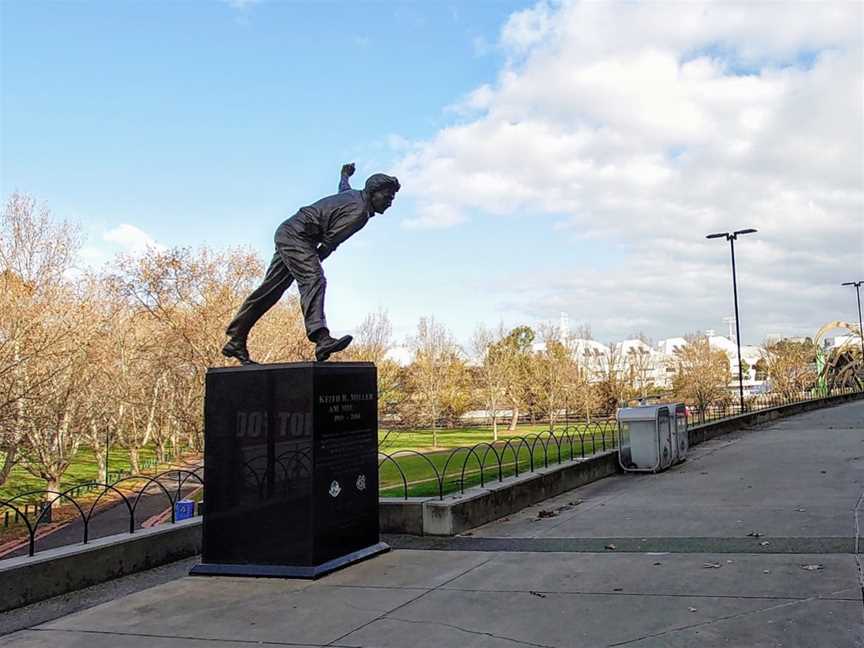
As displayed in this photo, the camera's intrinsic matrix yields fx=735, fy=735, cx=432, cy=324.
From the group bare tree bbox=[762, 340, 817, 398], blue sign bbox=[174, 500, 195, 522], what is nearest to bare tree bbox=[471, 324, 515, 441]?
bare tree bbox=[762, 340, 817, 398]

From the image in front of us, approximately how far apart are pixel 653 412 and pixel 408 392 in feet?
151

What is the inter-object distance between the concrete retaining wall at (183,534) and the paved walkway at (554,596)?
1.10 ft

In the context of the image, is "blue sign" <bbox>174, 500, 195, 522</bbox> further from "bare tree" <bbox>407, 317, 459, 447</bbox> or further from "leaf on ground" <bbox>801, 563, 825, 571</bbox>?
"bare tree" <bbox>407, 317, 459, 447</bbox>

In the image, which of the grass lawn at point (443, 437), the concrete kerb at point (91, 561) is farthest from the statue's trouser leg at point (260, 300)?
the grass lawn at point (443, 437)

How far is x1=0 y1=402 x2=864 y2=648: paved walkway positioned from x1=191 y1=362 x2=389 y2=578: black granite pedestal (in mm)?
269

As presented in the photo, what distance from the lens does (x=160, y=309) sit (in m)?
33.3

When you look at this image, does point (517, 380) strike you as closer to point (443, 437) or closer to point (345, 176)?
point (443, 437)

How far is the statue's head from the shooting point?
8125 millimetres

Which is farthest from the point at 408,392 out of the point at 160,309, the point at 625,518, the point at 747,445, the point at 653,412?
the point at 625,518

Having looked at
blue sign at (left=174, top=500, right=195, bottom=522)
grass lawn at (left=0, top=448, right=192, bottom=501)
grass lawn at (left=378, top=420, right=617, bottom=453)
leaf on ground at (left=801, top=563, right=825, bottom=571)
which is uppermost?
leaf on ground at (left=801, top=563, right=825, bottom=571)

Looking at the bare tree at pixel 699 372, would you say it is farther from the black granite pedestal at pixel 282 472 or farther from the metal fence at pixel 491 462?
the black granite pedestal at pixel 282 472

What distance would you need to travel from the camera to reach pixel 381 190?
320 inches

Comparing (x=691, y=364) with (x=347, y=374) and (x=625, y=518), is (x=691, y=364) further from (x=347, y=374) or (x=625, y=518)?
(x=347, y=374)

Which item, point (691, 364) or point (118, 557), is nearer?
point (118, 557)
